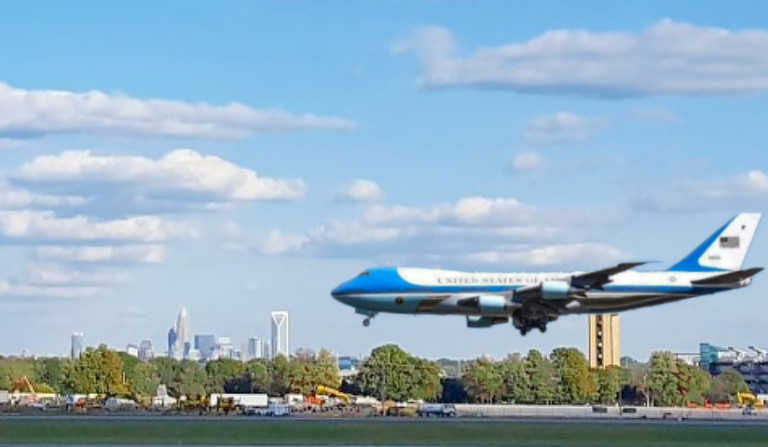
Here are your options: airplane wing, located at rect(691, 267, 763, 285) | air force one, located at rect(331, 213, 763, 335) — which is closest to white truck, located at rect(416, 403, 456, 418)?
air force one, located at rect(331, 213, 763, 335)

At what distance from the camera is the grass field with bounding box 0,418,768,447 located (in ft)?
327

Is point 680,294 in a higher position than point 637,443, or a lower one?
higher

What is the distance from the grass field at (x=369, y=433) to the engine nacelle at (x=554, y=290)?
8420 mm

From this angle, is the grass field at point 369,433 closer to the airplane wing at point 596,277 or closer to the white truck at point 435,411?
the airplane wing at point 596,277

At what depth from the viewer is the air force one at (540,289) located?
104 metres

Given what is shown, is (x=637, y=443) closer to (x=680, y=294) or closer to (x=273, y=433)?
(x=680, y=294)

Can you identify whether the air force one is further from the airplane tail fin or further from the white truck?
the white truck

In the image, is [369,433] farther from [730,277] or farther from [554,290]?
[730,277]

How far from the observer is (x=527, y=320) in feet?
343

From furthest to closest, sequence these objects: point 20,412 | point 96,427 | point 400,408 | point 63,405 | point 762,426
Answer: point 63,405 < point 400,408 < point 20,412 < point 762,426 < point 96,427

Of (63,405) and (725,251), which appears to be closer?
(725,251)

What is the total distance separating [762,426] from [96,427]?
47.1 metres

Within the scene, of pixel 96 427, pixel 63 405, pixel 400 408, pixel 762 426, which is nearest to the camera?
pixel 96 427

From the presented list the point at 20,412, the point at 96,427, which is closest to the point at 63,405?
the point at 20,412
